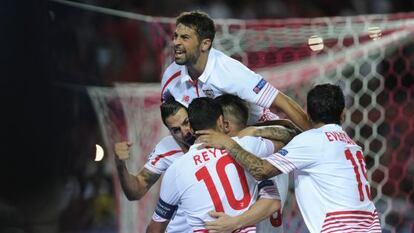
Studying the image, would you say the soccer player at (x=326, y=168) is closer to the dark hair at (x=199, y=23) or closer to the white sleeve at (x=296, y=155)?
the white sleeve at (x=296, y=155)

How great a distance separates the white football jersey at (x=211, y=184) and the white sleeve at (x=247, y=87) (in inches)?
4.9

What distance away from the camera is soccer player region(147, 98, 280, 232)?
2.82 meters

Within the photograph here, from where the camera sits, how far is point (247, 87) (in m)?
2.93

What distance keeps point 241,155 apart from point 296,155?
16cm

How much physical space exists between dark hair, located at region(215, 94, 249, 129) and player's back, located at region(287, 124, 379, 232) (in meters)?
0.24

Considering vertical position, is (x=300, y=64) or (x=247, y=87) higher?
(x=247, y=87)

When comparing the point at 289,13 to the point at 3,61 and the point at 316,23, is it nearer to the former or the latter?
the point at 316,23

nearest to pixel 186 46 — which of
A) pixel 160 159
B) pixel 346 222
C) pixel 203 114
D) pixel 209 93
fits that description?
pixel 209 93

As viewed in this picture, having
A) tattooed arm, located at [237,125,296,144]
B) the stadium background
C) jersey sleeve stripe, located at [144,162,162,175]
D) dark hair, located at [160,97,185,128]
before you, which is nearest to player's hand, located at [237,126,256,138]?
tattooed arm, located at [237,125,296,144]

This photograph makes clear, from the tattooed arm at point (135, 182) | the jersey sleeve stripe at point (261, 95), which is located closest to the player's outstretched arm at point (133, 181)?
the tattooed arm at point (135, 182)

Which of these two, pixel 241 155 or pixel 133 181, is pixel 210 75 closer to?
pixel 241 155

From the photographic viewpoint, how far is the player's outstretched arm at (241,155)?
275 centimetres

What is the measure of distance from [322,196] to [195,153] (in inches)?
15.5

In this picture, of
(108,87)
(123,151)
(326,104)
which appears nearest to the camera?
(326,104)
